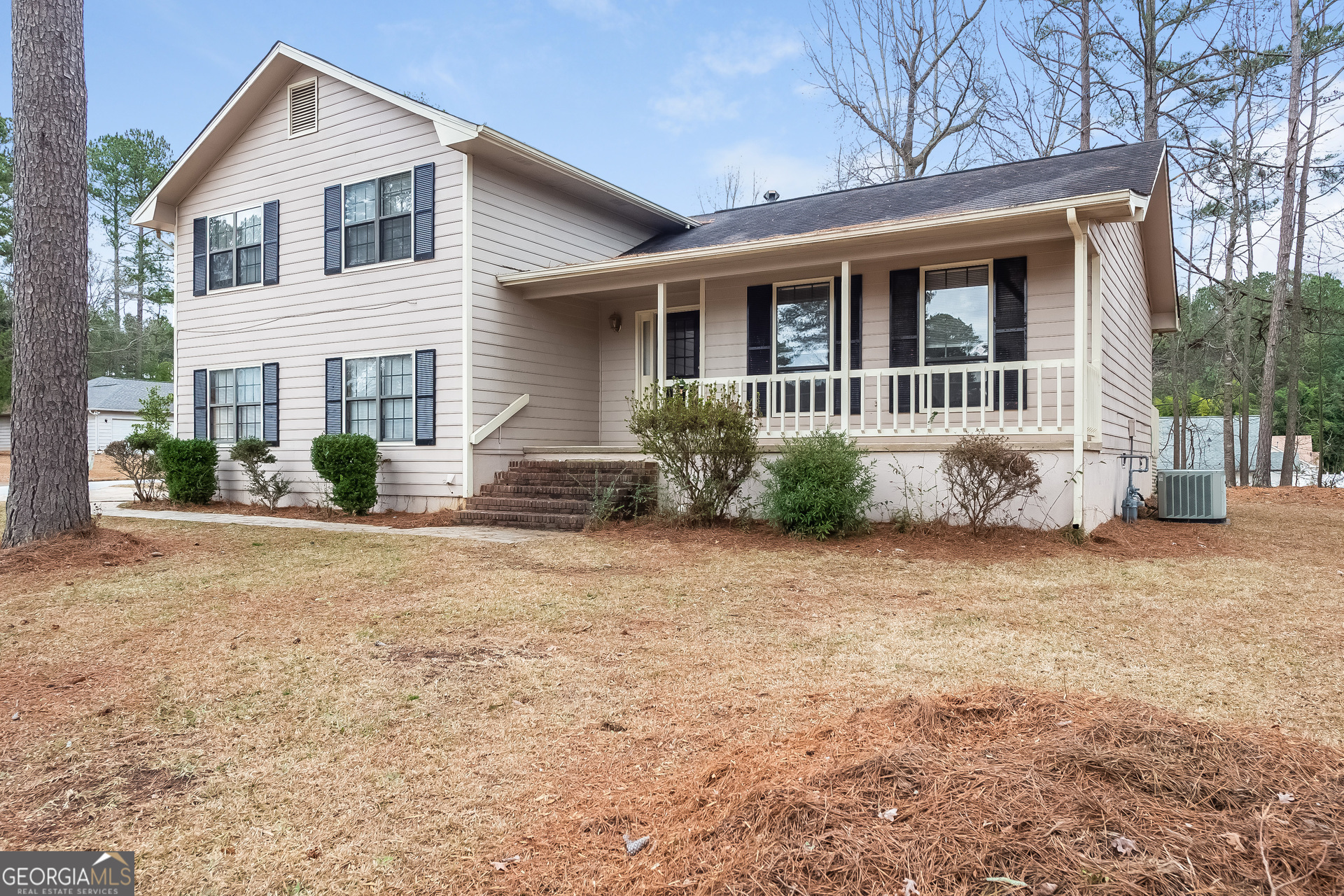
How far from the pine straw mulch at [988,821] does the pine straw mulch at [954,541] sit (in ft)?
15.3

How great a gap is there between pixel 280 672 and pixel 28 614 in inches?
96.1

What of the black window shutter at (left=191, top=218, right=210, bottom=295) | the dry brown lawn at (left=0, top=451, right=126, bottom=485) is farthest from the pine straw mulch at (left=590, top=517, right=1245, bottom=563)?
the dry brown lawn at (left=0, top=451, right=126, bottom=485)

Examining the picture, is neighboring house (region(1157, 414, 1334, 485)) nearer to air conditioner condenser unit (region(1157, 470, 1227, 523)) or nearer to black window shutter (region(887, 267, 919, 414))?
air conditioner condenser unit (region(1157, 470, 1227, 523))

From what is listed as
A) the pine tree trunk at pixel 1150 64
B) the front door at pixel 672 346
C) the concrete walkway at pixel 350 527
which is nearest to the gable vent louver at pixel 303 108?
the front door at pixel 672 346

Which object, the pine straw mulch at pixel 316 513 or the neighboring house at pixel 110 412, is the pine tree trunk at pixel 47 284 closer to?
the pine straw mulch at pixel 316 513

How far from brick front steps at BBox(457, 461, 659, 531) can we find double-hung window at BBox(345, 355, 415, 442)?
1689mm

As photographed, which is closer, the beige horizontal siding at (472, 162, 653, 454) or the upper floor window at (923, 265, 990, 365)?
the upper floor window at (923, 265, 990, 365)

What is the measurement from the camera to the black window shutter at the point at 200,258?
43.1ft

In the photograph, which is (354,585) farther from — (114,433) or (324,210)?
A: (114,433)

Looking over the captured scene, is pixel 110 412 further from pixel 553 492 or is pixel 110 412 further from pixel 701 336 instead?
pixel 701 336

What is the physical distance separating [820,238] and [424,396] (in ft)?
18.7

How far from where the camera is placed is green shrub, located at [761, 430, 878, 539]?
7.87 meters

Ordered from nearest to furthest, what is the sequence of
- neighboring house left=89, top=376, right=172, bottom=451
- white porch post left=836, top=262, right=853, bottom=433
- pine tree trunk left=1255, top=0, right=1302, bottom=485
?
1. white porch post left=836, top=262, right=853, bottom=433
2. pine tree trunk left=1255, top=0, right=1302, bottom=485
3. neighboring house left=89, top=376, right=172, bottom=451

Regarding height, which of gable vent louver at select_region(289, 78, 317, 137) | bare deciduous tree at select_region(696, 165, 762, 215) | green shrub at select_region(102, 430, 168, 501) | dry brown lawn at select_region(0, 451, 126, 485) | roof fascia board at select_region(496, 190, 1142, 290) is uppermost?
bare deciduous tree at select_region(696, 165, 762, 215)
